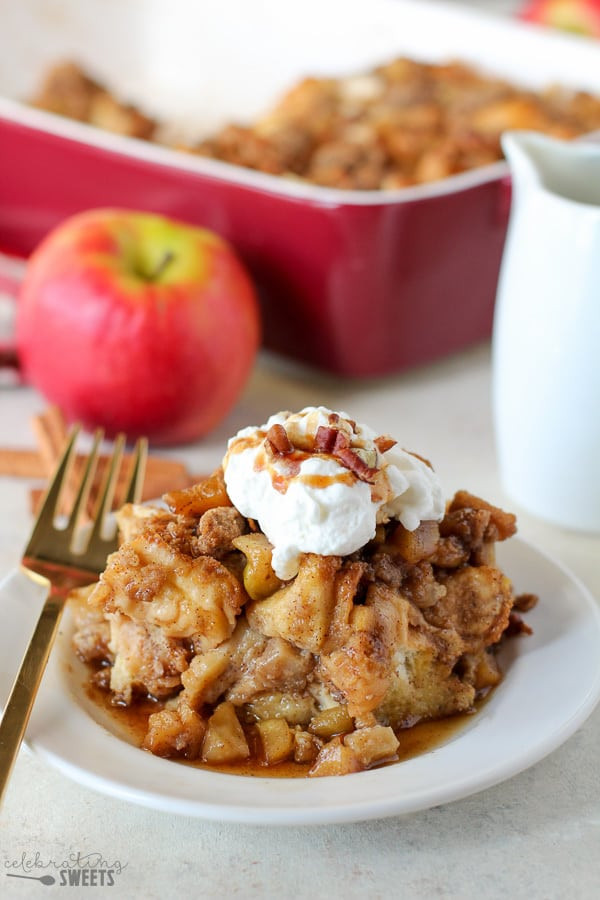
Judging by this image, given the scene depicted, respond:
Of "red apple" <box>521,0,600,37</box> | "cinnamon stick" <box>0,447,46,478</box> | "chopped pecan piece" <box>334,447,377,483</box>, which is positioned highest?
"chopped pecan piece" <box>334,447,377,483</box>

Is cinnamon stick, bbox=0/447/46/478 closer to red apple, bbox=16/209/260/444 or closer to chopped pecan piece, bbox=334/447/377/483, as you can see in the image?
red apple, bbox=16/209/260/444

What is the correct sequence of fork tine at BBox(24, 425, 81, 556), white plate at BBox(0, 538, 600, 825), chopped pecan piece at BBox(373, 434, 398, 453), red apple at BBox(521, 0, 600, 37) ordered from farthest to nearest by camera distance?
red apple at BBox(521, 0, 600, 37), fork tine at BBox(24, 425, 81, 556), chopped pecan piece at BBox(373, 434, 398, 453), white plate at BBox(0, 538, 600, 825)

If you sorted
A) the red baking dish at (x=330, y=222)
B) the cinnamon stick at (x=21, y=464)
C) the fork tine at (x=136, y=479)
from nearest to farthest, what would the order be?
the fork tine at (x=136, y=479)
the cinnamon stick at (x=21, y=464)
the red baking dish at (x=330, y=222)

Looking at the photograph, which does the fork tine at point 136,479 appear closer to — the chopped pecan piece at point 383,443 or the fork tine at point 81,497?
the fork tine at point 81,497

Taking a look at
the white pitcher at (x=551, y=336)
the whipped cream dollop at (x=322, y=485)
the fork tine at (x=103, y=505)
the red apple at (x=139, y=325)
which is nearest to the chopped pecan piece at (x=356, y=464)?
the whipped cream dollop at (x=322, y=485)

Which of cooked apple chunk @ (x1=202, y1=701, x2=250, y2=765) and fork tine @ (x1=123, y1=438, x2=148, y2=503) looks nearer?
cooked apple chunk @ (x1=202, y1=701, x2=250, y2=765)

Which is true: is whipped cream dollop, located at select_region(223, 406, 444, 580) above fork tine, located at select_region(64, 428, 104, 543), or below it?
above

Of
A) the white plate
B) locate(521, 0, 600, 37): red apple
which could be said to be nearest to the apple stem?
the white plate

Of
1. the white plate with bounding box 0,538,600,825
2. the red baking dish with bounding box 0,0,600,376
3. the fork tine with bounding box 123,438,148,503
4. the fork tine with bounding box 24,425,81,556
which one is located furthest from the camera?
the red baking dish with bounding box 0,0,600,376
